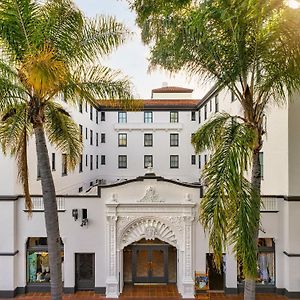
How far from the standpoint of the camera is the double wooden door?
15.3 meters

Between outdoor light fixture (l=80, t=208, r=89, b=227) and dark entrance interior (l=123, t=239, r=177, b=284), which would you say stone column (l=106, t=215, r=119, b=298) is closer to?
outdoor light fixture (l=80, t=208, r=89, b=227)

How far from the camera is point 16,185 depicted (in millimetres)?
13836

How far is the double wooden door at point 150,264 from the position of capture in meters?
15.3

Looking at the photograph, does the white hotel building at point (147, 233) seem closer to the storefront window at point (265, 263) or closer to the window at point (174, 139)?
the storefront window at point (265, 263)

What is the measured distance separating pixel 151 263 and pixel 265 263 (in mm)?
5500

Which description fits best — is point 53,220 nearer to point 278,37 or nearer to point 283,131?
point 278,37

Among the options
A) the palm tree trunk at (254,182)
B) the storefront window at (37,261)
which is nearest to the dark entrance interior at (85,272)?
the storefront window at (37,261)

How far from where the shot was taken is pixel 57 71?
727 cm

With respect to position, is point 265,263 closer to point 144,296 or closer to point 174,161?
point 144,296

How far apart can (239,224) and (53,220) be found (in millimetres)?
5241

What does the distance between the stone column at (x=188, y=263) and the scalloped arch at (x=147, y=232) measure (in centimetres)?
61

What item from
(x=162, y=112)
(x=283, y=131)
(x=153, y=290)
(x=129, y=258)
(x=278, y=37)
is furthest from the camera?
(x=162, y=112)

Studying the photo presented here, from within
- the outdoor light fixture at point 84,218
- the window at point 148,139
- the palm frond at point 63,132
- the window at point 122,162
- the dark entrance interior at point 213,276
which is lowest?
the dark entrance interior at point 213,276

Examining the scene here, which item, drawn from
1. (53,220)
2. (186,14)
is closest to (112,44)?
(186,14)
